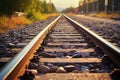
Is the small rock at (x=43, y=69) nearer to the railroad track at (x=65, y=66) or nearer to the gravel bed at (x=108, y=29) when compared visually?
the railroad track at (x=65, y=66)

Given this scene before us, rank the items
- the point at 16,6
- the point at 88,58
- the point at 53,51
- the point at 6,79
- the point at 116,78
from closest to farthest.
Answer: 1. the point at 6,79
2. the point at 116,78
3. the point at 88,58
4. the point at 53,51
5. the point at 16,6

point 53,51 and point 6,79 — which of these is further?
point 53,51

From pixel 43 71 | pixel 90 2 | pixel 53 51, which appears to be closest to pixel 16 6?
pixel 53 51

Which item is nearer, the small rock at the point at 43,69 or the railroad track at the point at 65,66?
the railroad track at the point at 65,66

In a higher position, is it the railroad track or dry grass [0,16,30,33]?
the railroad track

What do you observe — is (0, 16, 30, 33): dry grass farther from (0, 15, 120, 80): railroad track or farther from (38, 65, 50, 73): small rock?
(38, 65, 50, 73): small rock

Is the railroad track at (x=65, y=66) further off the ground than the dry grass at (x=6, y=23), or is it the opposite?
the railroad track at (x=65, y=66)

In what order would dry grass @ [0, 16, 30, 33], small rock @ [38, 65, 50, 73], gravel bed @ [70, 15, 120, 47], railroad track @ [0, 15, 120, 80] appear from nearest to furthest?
1. railroad track @ [0, 15, 120, 80]
2. small rock @ [38, 65, 50, 73]
3. gravel bed @ [70, 15, 120, 47]
4. dry grass @ [0, 16, 30, 33]

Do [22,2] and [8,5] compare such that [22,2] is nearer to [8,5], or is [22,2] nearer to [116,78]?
[8,5]

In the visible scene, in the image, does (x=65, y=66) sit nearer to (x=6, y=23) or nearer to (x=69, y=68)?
(x=69, y=68)

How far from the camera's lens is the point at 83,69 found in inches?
144

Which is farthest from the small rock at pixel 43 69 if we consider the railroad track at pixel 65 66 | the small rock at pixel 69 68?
the small rock at pixel 69 68

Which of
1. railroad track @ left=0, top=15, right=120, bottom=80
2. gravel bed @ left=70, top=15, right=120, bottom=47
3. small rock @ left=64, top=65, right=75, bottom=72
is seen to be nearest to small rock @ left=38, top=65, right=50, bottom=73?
railroad track @ left=0, top=15, right=120, bottom=80

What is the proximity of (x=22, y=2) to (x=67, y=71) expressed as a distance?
19.2 meters
